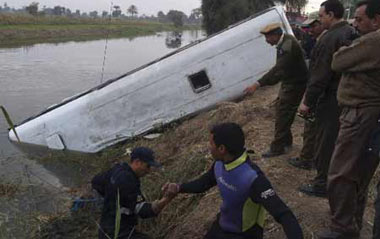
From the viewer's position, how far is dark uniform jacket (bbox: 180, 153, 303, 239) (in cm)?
262

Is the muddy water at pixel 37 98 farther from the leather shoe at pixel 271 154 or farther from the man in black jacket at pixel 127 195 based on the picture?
the leather shoe at pixel 271 154

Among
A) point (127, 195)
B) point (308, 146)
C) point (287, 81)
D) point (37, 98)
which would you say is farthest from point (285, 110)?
point (37, 98)

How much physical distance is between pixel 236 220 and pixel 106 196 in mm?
1235

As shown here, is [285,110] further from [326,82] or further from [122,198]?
[122,198]

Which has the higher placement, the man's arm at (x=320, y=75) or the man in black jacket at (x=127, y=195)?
the man's arm at (x=320, y=75)

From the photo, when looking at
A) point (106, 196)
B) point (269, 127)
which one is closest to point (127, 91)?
point (269, 127)

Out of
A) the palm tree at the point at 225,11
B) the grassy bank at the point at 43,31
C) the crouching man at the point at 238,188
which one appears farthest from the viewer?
the grassy bank at the point at 43,31

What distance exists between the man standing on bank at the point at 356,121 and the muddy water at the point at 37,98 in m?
3.57

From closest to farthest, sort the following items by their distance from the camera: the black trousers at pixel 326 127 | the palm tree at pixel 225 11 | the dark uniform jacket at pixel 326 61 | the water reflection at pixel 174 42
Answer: the dark uniform jacket at pixel 326 61 → the black trousers at pixel 326 127 → the palm tree at pixel 225 11 → the water reflection at pixel 174 42

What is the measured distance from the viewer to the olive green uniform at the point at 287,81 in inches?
207

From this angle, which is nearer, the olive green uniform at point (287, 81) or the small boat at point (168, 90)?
the olive green uniform at point (287, 81)

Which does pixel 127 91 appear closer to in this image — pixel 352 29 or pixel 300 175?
pixel 300 175

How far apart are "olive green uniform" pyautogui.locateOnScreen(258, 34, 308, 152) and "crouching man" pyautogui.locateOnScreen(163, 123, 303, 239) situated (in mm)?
2612

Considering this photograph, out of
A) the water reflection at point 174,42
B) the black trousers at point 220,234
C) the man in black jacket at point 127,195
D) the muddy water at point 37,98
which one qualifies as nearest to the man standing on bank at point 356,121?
the black trousers at point 220,234
